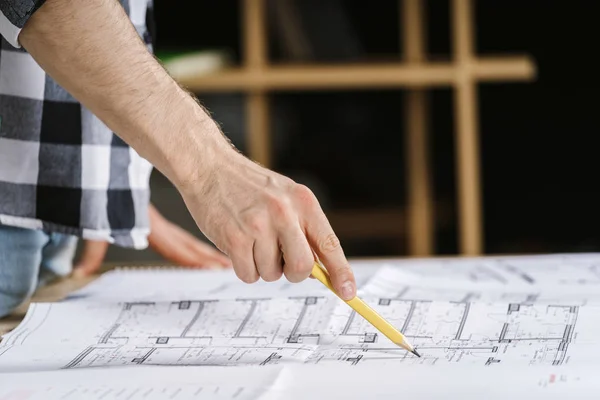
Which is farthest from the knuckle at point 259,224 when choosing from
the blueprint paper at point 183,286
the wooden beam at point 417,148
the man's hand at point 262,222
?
the wooden beam at point 417,148

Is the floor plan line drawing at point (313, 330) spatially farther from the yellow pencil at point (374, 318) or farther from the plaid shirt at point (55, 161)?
the plaid shirt at point (55, 161)

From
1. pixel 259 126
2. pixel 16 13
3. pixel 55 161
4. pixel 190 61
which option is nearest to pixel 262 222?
pixel 16 13

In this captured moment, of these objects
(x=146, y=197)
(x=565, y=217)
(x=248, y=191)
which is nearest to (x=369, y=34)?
(x=565, y=217)

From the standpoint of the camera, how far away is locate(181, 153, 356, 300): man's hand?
2.02 feet

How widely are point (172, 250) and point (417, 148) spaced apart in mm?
1110

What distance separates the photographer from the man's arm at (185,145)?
0.62m

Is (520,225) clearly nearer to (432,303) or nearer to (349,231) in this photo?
(349,231)

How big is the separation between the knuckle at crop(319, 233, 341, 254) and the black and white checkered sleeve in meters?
0.29

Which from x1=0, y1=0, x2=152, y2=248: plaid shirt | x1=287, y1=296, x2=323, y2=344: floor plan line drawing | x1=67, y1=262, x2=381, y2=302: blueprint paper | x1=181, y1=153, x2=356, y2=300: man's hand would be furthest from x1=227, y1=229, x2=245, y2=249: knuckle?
x1=0, y1=0, x2=152, y2=248: plaid shirt

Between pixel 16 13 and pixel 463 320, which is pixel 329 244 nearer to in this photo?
pixel 463 320

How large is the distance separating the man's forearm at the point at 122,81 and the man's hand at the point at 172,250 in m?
0.44

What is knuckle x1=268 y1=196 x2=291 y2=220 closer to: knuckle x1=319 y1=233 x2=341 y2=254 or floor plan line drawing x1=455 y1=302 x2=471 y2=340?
knuckle x1=319 y1=233 x2=341 y2=254

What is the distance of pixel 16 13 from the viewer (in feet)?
2.02

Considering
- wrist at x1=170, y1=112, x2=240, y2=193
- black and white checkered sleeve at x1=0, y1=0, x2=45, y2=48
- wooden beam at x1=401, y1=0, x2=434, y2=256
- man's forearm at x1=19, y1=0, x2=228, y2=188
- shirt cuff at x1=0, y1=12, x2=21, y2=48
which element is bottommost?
wooden beam at x1=401, y1=0, x2=434, y2=256
